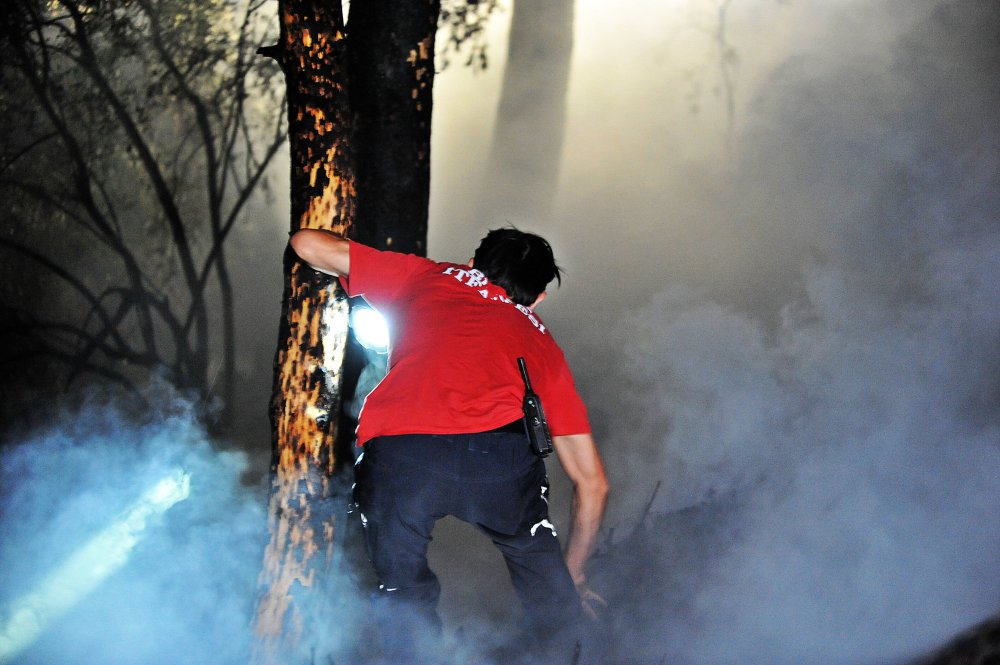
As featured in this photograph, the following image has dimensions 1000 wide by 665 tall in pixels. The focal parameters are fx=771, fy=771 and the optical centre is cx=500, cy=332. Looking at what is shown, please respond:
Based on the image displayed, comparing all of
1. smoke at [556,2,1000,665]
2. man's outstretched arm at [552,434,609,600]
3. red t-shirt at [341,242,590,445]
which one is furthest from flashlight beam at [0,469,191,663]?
smoke at [556,2,1000,665]

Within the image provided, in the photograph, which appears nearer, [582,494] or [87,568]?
[582,494]

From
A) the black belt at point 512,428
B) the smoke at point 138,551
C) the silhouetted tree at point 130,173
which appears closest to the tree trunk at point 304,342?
the smoke at point 138,551

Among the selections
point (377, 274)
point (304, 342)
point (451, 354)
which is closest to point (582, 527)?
point (451, 354)

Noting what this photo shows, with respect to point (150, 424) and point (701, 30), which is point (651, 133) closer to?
point (701, 30)

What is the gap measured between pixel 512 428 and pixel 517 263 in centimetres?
58

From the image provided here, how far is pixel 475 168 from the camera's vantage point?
5.58 m

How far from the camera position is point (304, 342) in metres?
3.09

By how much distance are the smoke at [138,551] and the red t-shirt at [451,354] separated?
1.34 metres

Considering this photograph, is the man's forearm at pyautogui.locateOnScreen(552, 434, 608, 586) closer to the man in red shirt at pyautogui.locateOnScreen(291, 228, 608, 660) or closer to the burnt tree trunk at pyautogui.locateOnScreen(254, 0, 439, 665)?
the man in red shirt at pyautogui.locateOnScreen(291, 228, 608, 660)

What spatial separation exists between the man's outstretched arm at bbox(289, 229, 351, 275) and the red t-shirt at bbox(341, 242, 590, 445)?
1.8 inches

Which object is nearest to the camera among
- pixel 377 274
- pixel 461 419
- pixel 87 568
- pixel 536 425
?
pixel 461 419

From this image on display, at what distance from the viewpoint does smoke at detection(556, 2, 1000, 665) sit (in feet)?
11.7

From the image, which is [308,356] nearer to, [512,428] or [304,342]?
[304,342]

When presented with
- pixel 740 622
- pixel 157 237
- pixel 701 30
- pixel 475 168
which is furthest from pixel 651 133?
pixel 157 237
